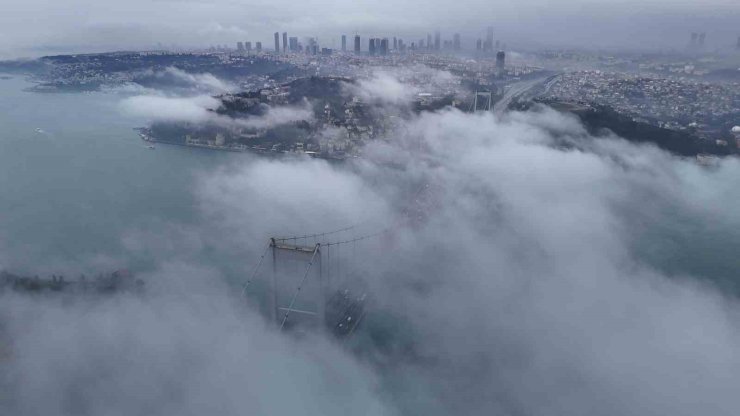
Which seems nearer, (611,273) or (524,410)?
(524,410)

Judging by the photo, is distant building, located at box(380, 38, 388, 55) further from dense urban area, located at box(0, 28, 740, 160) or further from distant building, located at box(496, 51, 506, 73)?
distant building, located at box(496, 51, 506, 73)

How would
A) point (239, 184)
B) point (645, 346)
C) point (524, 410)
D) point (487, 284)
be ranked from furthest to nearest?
point (239, 184), point (487, 284), point (645, 346), point (524, 410)

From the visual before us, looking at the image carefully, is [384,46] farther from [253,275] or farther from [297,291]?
[297,291]

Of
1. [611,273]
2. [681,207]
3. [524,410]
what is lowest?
[524,410]

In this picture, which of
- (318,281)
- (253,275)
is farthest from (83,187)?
(318,281)

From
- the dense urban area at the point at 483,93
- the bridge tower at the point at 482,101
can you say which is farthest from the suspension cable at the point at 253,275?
the bridge tower at the point at 482,101

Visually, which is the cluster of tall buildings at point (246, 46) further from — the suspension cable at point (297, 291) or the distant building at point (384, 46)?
the suspension cable at point (297, 291)

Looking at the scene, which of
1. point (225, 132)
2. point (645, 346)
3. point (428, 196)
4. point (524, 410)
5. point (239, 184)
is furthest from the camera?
point (225, 132)

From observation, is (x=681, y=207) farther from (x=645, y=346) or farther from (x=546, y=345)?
(x=546, y=345)

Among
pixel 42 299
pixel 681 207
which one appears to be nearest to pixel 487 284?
pixel 681 207
